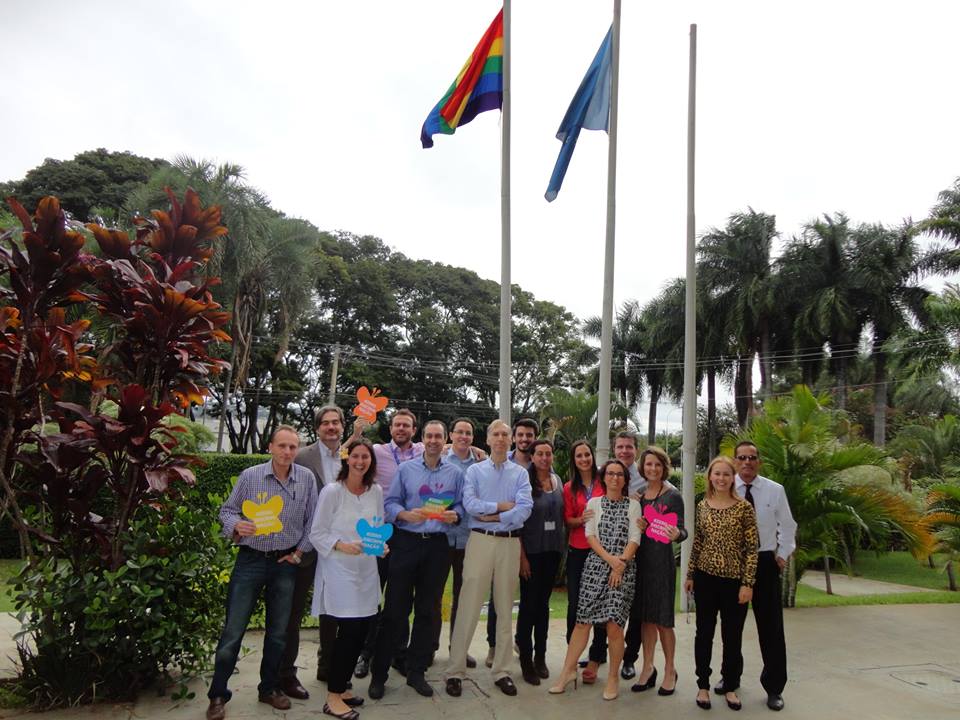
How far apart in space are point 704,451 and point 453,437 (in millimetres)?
37418

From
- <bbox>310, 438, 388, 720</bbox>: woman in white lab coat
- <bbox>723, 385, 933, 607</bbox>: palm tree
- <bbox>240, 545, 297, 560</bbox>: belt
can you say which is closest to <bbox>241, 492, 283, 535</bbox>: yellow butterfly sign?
<bbox>240, 545, 297, 560</bbox>: belt

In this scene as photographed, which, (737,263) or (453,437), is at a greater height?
(737,263)

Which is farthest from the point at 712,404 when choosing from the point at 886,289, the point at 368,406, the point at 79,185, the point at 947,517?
the point at 368,406

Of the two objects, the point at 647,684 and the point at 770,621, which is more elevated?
the point at 770,621

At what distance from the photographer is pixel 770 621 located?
5047 mm

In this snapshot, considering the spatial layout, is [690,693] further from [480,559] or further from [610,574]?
[480,559]

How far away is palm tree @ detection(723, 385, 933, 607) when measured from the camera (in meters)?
8.54

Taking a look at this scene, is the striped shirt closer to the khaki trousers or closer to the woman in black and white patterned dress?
the khaki trousers

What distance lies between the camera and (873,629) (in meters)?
7.51

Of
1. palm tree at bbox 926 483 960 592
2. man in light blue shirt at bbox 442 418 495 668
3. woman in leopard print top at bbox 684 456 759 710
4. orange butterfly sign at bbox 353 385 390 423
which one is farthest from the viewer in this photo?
palm tree at bbox 926 483 960 592

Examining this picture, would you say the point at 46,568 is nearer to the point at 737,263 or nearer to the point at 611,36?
the point at 611,36

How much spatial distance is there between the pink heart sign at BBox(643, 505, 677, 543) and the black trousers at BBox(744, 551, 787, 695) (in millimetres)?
652

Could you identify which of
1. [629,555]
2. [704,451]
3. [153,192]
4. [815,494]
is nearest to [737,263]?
[704,451]

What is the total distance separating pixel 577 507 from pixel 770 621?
4.85 ft
